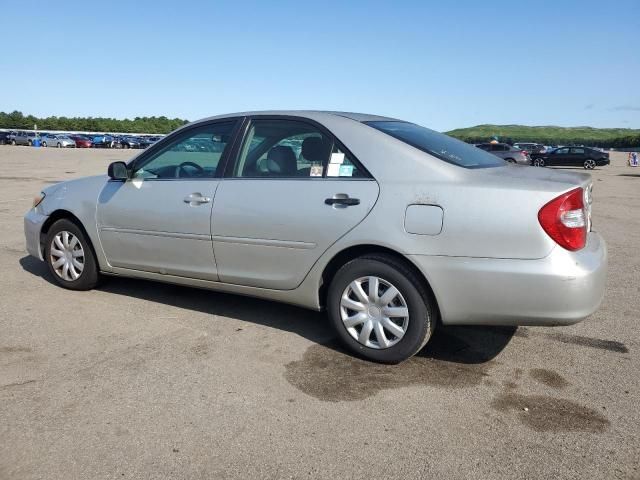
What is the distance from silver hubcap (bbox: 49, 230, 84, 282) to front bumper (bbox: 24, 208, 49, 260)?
8.7 inches

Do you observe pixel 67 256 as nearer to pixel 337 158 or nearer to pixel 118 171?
pixel 118 171

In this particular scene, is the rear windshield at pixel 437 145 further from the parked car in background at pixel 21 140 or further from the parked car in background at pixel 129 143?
the parked car in background at pixel 21 140

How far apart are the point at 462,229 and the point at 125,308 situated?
2.97m

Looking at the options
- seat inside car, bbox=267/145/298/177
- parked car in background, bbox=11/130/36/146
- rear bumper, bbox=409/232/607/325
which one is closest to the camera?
rear bumper, bbox=409/232/607/325

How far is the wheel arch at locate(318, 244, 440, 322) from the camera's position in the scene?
3.64 m

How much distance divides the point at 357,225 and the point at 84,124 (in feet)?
388

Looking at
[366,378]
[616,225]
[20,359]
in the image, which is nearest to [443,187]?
[366,378]

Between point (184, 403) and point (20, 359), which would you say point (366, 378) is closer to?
point (184, 403)

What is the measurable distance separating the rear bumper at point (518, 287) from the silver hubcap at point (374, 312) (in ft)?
0.88

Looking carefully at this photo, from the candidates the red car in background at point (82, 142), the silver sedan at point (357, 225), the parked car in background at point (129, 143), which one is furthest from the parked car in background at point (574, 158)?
the red car in background at point (82, 142)

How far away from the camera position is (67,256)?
534 centimetres

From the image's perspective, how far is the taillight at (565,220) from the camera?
130 inches

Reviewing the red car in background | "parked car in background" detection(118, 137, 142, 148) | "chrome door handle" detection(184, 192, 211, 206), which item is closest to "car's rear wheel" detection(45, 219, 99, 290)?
"chrome door handle" detection(184, 192, 211, 206)

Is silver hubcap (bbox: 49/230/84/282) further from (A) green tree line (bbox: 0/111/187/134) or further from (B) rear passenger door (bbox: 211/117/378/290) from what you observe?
(A) green tree line (bbox: 0/111/187/134)
